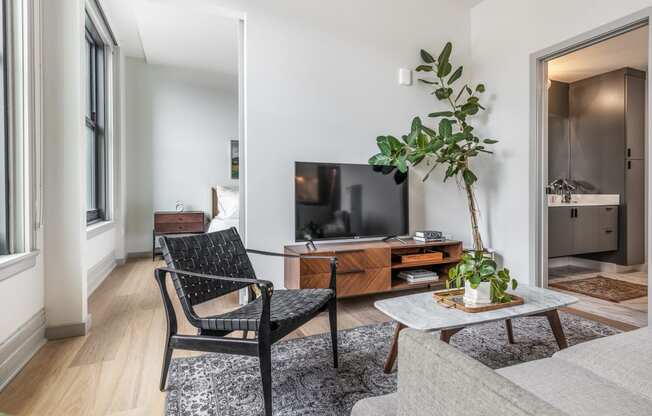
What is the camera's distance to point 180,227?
470 centimetres

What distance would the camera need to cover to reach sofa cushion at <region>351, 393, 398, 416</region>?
86cm

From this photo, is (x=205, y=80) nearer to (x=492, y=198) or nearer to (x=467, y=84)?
(x=467, y=84)

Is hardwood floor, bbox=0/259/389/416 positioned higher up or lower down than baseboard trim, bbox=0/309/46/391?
lower down

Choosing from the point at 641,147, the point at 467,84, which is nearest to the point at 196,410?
the point at 467,84

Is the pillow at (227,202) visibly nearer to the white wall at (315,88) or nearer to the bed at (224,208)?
the bed at (224,208)

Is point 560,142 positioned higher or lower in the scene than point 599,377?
higher

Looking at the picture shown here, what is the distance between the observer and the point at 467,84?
3.84 meters

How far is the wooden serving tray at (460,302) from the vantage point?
5.52ft

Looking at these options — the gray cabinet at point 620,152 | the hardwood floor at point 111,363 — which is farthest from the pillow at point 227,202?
the gray cabinet at point 620,152

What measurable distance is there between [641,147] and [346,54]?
12.7ft

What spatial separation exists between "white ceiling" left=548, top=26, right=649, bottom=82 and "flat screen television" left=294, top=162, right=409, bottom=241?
236 centimetres

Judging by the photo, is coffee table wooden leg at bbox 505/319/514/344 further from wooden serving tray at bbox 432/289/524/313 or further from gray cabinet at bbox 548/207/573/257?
gray cabinet at bbox 548/207/573/257

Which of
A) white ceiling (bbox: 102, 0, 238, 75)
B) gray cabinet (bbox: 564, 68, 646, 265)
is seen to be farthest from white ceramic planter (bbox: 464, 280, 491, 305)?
gray cabinet (bbox: 564, 68, 646, 265)

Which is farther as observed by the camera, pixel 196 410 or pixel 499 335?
pixel 499 335
